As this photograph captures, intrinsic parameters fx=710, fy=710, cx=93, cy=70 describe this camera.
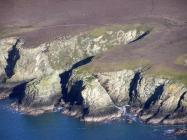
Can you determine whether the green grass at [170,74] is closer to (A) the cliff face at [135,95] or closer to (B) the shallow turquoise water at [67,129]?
(A) the cliff face at [135,95]

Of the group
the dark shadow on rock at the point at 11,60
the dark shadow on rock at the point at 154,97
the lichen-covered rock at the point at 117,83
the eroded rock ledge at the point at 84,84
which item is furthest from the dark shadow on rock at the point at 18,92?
the dark shadow on rock at the point at 154,97

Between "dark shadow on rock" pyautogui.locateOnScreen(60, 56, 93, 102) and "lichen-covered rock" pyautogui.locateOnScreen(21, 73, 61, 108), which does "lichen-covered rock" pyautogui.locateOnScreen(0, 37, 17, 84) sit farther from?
"dark shadow on rock" pyautogui.locateOnScreen(60, 56, 93, 102)

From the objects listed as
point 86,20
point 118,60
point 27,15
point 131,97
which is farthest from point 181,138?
point 27,15

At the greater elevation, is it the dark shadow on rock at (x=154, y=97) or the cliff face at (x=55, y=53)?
the cliff face at (x=55, y=53)

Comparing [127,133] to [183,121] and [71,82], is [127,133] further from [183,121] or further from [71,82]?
[71,82]

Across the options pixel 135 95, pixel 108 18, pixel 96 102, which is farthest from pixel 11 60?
pixel 135 95

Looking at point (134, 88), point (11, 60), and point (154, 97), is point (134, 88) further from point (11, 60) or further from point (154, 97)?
point (11, 60)
